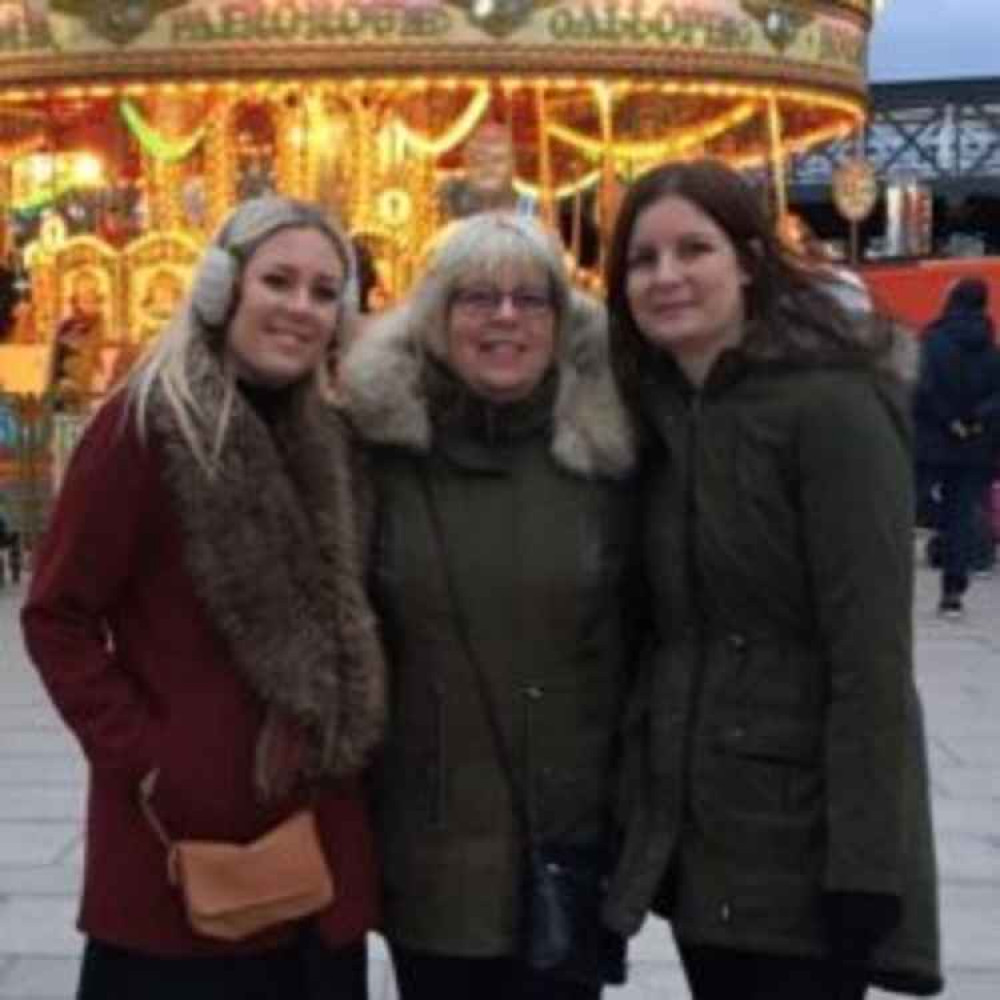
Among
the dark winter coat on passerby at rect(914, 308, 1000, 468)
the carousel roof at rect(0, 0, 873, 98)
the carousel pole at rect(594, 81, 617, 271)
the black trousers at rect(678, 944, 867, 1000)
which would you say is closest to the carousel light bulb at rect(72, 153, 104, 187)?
the carousel pole at rect(594, 81, 617, 271)

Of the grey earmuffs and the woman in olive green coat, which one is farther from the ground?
the grey earmuffs

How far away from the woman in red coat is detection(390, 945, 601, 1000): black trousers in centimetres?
14

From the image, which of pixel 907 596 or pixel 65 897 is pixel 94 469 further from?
pixel 65 897

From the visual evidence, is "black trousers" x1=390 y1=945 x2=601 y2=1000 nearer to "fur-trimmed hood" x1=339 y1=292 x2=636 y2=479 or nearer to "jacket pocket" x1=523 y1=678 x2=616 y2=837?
"jacket pocket" x1=523 y1=678 x2=616 y2=837

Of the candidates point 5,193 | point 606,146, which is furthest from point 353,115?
point 5,193

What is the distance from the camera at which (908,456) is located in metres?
2.94

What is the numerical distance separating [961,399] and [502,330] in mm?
9411

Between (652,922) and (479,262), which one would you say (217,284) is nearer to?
(479,262)

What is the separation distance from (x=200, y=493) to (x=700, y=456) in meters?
0.67

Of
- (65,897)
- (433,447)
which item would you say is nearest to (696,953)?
(433,447)

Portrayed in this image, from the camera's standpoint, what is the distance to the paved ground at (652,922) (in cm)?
508

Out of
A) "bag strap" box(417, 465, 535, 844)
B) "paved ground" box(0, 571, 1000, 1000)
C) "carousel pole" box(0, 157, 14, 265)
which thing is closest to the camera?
"bag strap" box(417, 465, 535, 844)

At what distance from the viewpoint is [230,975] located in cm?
311

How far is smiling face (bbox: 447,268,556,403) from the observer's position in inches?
123
